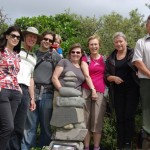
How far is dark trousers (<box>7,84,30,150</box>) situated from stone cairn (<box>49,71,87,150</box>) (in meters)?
0.61

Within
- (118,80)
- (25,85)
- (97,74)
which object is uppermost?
(97,74)

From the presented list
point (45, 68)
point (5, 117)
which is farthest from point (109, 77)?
point (5, 117)

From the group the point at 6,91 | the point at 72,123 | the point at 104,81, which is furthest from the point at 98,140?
the point at 6,91

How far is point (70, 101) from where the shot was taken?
6.75 metres

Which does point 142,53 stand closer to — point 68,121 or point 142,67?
point 142,67

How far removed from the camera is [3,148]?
5789mm

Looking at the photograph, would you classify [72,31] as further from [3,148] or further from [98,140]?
[3,148]

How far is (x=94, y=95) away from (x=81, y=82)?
14.3 inches

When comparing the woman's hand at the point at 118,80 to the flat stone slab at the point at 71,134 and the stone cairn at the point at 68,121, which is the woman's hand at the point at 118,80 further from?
the flat stone slab at the point at 71,134

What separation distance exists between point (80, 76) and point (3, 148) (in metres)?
2.01

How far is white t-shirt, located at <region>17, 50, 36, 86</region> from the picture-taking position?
20.7 feet

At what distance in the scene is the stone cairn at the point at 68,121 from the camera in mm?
6641

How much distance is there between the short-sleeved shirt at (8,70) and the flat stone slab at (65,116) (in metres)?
1.05

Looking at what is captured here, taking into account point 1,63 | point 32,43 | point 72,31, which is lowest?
point 1,63
